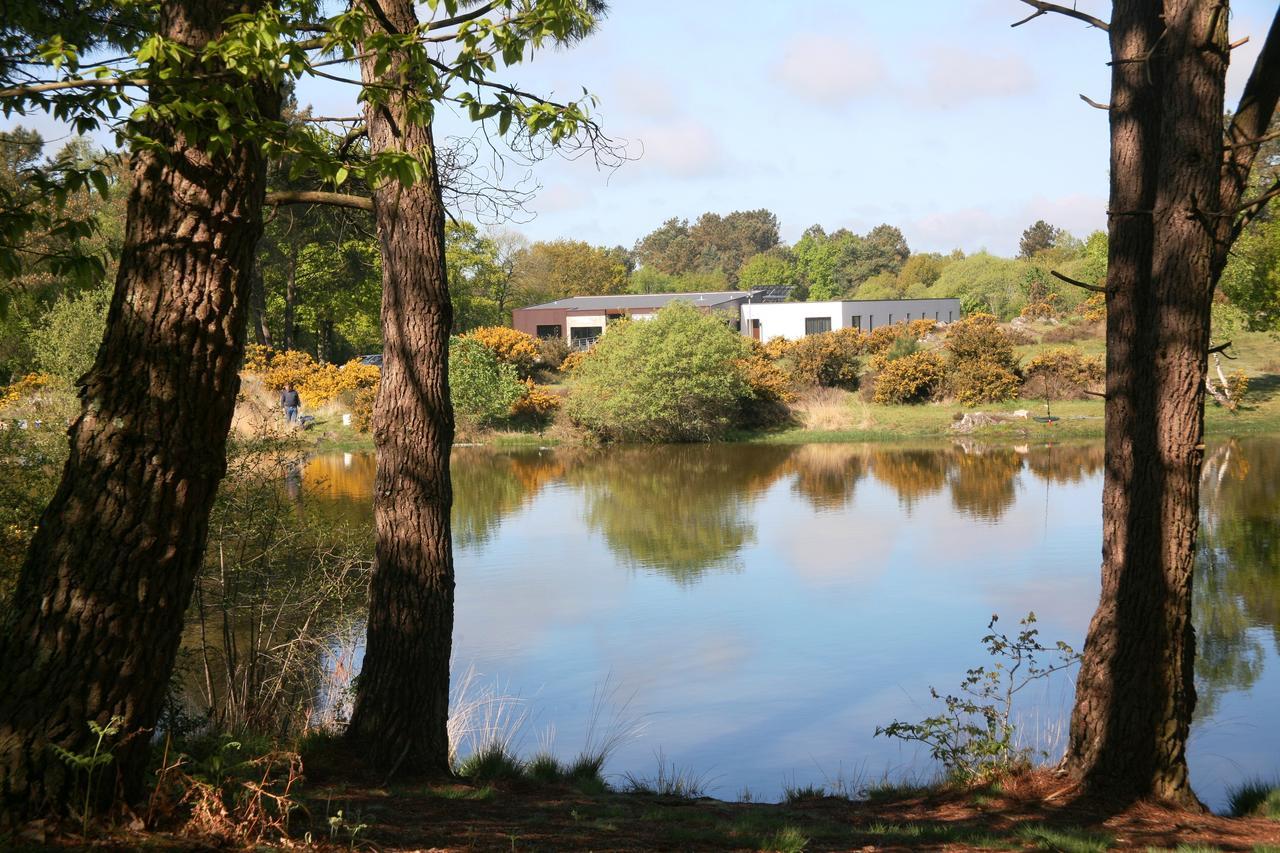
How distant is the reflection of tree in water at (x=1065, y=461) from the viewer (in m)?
22.3

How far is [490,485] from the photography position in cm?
2359

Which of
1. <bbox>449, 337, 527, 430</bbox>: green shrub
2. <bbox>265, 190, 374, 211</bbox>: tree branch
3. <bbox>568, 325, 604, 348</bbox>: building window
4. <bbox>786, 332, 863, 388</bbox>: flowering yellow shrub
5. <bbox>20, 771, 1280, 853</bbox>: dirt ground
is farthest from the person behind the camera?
<bbox>568, 325, 604, 348</bbox>: building window

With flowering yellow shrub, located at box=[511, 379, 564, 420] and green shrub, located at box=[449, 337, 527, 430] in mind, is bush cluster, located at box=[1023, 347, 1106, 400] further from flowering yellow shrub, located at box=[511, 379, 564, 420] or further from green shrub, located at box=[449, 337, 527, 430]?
green shrub, located at box=[449, 337, 527, 430]

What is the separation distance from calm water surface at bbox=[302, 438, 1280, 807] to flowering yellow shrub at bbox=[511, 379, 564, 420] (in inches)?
342

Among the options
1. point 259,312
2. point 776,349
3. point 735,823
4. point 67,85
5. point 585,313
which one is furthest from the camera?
point 585,313

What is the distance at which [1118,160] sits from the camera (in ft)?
21.2

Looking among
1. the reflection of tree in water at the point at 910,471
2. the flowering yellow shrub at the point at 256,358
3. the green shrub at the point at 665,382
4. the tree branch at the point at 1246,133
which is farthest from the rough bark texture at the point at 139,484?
the green shrub at the point at 665,382

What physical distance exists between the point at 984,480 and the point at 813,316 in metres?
28.8

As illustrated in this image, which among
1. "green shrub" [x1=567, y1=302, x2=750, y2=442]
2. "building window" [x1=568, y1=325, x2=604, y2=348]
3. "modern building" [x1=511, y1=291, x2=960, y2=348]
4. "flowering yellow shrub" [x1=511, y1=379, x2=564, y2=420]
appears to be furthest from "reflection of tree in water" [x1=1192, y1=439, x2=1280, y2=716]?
"building window" [x1=568, y1=325, x2=604, y2=348]

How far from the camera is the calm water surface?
860 cm

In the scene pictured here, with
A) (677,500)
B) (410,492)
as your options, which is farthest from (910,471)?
(410,492)

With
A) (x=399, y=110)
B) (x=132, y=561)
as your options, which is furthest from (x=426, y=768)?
(x=399, y=110)

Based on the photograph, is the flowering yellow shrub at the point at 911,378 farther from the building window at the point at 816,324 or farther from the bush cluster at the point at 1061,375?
the building window at the point at 816,324

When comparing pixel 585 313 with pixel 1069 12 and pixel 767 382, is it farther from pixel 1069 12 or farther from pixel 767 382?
pixel 1069 12
